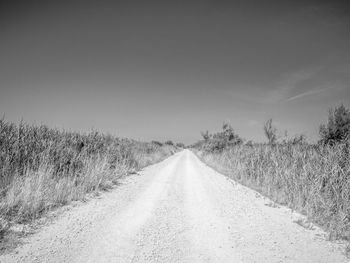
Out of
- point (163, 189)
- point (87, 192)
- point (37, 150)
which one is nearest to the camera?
point (87, 192)

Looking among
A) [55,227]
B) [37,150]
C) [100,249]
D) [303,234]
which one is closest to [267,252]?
[303,234]

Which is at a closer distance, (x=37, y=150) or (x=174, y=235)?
Result: (x=174, y=235)

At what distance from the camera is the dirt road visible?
316 centimetres

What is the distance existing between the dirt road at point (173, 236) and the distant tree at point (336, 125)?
1127 centimetres

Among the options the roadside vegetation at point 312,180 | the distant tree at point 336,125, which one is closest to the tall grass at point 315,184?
the roadside vegetation at point 312,180

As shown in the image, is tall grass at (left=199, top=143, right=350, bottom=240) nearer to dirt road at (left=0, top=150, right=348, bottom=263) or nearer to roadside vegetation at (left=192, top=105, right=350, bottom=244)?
roadside vegetation at (left=192, top=105, right=350, bottom=244)

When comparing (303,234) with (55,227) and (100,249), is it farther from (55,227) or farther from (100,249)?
(55,227)

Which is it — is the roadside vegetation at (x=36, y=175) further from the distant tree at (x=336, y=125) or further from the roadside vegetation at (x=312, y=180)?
the distant tree at (x=336, y=125)

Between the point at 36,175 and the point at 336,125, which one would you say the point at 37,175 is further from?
the point at 336,125

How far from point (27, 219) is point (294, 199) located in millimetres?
8110

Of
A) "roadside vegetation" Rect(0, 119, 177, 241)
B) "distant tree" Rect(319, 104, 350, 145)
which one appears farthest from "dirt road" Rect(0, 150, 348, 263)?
"distant tree" Rect(319, 104, 350, 145)

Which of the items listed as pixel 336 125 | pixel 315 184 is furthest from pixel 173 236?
pixel 336 125

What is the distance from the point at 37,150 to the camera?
760 centimetres

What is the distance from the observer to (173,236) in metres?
3.91
